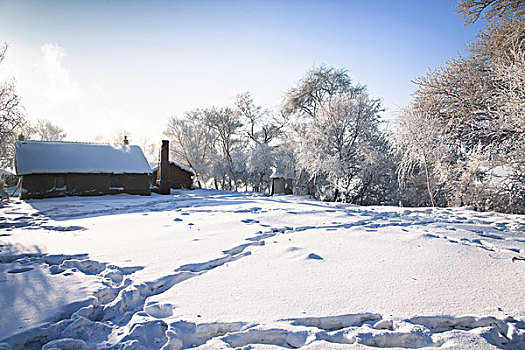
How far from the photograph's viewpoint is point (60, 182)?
62.0 ft

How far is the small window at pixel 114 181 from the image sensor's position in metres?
20.8

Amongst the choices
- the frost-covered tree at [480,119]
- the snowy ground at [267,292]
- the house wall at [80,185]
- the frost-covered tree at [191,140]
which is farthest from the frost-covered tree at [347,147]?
the frost-covered tree at [191,140]

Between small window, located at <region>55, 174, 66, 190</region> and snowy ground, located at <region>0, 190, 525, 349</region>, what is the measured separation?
668 inches

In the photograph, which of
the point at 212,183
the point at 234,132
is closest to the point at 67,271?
the point at 234,132

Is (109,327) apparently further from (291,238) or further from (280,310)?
(291,238)

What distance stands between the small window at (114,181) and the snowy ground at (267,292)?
1730 centimetres

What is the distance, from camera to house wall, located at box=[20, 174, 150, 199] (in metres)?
18.0

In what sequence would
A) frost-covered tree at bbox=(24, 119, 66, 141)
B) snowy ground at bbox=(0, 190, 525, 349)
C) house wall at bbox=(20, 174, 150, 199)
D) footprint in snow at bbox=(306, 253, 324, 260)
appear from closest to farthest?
snowy ground at bbox=(0, 190, 525, 349) → footprint in snow at bbox=(306, 253, 324, 260) → house wall at bbox=(20, 174, 150, 199) → frost-covered tree at bbox=(24, 119, 66, 141)

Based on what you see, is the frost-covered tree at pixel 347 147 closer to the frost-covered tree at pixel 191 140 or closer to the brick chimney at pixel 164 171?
the brick chimney at pixel 164 171

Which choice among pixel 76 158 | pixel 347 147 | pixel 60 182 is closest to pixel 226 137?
pixel 76 158

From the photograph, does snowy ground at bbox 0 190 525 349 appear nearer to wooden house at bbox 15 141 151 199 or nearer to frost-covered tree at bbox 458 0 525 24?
frost-covered tree at bbox 458 0 525 24

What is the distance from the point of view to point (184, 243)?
15.7ft

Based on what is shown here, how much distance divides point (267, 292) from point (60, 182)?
73.1 feet

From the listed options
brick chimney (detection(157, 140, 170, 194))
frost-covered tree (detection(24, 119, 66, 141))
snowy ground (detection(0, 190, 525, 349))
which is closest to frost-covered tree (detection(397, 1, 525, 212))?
snowy ground (detection(0, 190, 525, 349))
